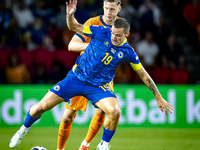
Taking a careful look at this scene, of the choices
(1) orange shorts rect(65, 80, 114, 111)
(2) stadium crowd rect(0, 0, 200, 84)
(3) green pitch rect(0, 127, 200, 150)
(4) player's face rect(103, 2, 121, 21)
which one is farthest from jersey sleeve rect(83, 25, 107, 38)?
(2) stadium crowd rect(0, 0, 200, 84)

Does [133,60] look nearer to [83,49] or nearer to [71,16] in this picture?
[83,49]

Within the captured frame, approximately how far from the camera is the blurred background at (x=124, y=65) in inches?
333

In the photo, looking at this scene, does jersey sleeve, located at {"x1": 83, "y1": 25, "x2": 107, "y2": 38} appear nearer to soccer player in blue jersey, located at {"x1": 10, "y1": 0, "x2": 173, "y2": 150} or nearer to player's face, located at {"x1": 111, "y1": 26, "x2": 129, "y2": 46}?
soccer player in blue jersey, located at {"x1": 10, "y1": 0, "x2": 173, "y2": 150}

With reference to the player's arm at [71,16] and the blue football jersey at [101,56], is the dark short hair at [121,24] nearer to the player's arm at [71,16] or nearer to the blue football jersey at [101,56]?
the blue football jersey at [101,56]

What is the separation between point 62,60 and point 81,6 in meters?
2.21

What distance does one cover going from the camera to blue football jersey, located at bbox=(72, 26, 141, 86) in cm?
459

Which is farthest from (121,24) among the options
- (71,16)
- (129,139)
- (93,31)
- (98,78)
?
(129,139)

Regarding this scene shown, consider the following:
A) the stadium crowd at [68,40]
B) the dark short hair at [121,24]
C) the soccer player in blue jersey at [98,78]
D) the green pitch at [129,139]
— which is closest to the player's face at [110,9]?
the soccer player in blue jersey at [98,78]

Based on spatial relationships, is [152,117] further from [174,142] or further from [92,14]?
[92,14]

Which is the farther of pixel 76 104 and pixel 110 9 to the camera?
pixel 76 104

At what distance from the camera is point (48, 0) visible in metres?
11.0

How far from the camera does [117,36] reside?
14.6ft

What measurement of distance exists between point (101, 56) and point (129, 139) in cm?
297

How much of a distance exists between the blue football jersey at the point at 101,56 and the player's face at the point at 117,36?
0.10 metres
